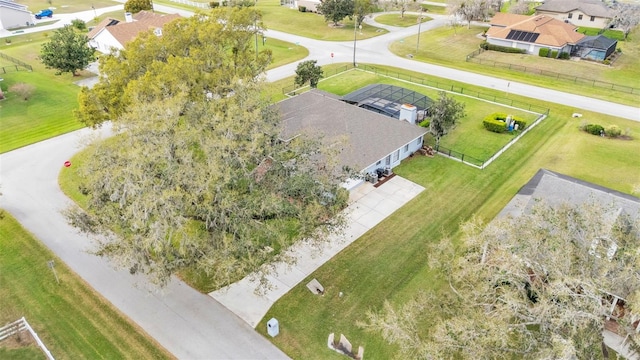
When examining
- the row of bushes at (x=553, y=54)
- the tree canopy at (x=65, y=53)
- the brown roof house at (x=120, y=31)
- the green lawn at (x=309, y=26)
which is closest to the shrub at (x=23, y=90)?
the tree canopy at (x=65, y=53)

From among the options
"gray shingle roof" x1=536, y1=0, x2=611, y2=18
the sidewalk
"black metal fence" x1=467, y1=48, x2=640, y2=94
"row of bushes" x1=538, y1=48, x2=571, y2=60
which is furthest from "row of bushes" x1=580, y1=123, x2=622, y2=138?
"gray shingle roof" x1=536, y1=0, x2=611, y2=18

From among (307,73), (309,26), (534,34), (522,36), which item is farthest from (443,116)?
(309,26)

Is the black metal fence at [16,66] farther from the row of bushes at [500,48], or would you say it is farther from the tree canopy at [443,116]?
the row of bushes at [500,48]

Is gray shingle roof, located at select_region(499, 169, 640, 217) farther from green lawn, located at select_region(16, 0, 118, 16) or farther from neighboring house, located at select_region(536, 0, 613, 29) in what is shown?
green lawn, located at select_region(16, 0, 118, 16)

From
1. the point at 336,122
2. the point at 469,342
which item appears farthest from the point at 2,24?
the point at 469,342

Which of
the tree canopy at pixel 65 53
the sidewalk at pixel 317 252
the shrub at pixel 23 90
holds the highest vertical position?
the tree canopy at pixel 65 53
